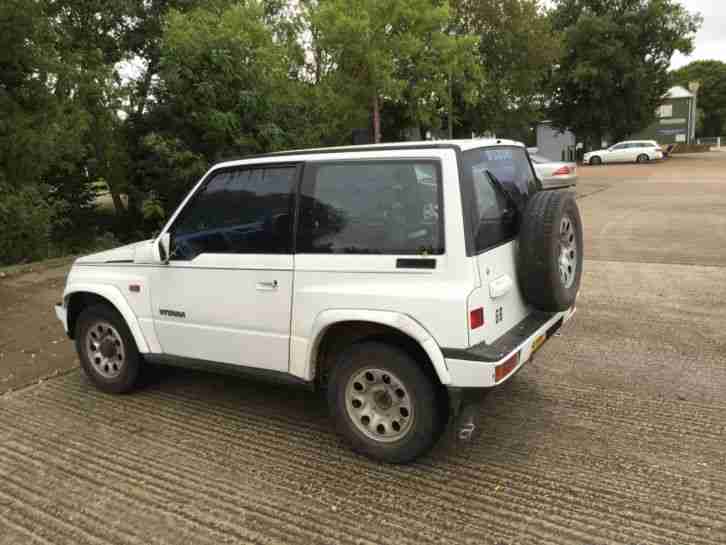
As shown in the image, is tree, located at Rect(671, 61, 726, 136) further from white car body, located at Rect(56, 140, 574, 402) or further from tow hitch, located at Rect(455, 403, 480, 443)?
tow hitch, located at Rect(455, 403, 480, 443)

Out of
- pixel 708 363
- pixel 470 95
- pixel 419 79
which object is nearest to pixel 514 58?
pixel 470 95

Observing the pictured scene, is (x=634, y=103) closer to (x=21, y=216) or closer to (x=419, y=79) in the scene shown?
(x=419, y=79)

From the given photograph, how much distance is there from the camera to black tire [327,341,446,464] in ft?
11.0

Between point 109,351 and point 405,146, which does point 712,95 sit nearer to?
point 405,146

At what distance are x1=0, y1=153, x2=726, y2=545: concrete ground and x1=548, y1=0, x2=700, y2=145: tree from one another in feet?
134

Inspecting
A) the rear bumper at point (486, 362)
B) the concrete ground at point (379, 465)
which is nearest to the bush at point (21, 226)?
the concrete ground at point (379, 465)

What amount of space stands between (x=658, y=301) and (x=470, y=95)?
640 inches

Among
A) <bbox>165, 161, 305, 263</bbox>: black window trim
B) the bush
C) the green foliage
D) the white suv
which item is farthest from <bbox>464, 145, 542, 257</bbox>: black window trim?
the bush

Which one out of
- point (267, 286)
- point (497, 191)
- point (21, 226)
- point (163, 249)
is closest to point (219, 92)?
point (21, 226)

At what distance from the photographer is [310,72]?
17406 mm

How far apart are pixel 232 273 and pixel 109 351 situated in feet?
4.99

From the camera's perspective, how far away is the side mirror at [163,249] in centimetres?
419

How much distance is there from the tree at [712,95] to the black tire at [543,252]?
319 feet

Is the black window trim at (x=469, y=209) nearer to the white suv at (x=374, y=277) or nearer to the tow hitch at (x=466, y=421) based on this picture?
the white suv at (x=374, y=277)
